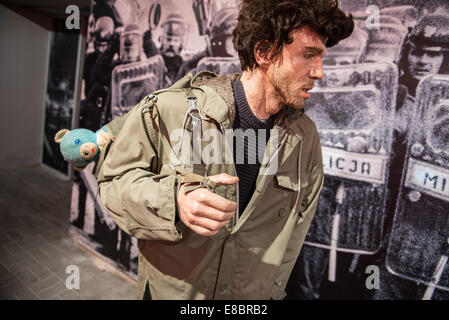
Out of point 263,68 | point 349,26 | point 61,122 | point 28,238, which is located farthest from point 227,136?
point 61,122

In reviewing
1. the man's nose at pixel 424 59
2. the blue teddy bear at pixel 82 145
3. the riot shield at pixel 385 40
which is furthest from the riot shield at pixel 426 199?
the blue teddy bear at pixel 82 145

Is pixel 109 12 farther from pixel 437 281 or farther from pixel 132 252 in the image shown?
pixel 437 281

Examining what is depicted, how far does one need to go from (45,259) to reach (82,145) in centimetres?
266

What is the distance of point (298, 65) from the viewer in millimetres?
1449

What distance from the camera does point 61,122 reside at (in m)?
6.09

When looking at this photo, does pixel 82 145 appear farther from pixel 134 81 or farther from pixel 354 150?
pixel 354 150

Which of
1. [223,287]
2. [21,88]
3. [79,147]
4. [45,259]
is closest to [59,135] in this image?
[79,147]

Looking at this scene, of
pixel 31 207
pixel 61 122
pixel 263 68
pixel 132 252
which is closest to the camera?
pixel 263 68

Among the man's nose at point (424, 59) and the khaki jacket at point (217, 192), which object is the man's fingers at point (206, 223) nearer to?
the khaki jacket at point (217, 192)

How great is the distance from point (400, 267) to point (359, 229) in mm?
382

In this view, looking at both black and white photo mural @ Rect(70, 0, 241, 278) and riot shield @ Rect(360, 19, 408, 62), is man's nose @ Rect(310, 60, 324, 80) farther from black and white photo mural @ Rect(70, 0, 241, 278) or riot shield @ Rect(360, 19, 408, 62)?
black and white photo mural @ Rect(70, 0, 241, 278)

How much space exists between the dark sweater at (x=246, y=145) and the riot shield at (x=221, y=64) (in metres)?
0.98

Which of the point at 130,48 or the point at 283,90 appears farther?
the point at 130,48

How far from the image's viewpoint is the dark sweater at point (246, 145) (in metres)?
1.53
